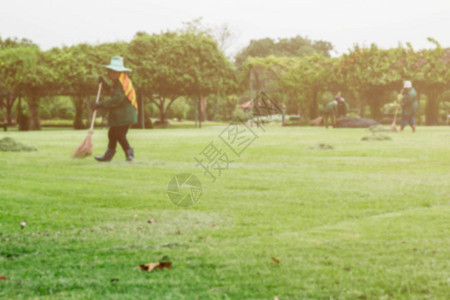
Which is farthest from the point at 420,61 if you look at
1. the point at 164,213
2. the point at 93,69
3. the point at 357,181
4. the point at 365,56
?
the point at 164,213

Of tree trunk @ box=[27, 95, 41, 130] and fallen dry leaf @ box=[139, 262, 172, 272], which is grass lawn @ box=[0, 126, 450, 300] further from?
tree trunk @ box=[27, 95, 41, 130]

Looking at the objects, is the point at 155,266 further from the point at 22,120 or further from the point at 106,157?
the point at 22,120

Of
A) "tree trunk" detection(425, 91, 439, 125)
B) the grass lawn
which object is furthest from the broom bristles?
"tree trunk" detection(425, 91, 439, 125)

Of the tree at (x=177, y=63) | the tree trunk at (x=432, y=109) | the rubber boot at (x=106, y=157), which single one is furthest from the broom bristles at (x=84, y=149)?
the tree trunk at (x=432, y=109)

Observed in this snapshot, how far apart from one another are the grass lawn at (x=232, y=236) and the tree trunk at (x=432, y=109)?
101 ft

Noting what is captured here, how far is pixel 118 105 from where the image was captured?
11.2 m

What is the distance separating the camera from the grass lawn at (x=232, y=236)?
3.44 metres

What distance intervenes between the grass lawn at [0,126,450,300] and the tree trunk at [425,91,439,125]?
30.8 metres

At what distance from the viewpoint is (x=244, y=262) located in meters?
3.91

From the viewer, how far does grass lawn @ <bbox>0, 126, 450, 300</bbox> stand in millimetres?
3438

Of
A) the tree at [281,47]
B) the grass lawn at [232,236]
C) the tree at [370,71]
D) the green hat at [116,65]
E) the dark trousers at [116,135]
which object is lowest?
the grass lawn at [232,236]

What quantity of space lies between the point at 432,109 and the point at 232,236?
36571 millimetres

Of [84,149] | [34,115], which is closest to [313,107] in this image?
[34,115]

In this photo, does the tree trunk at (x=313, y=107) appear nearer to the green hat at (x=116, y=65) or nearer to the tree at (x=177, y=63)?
the tree at (x=177, y=63)
